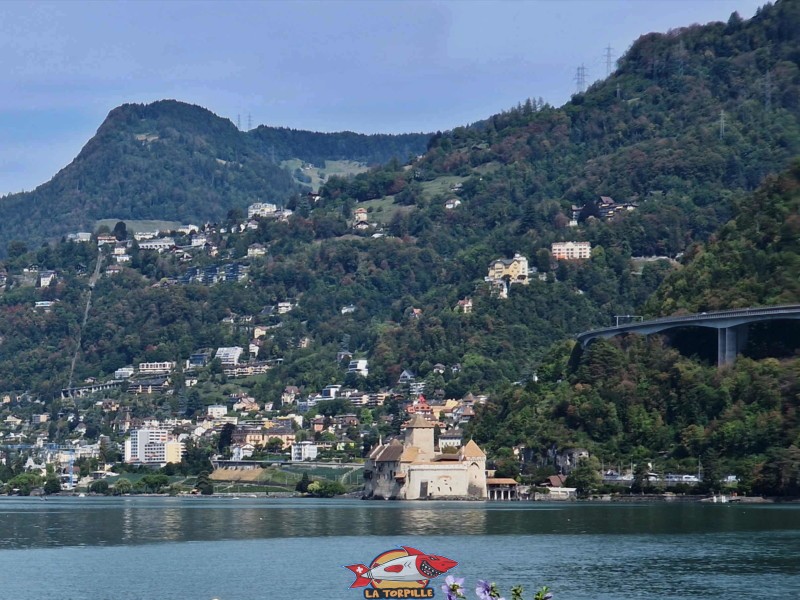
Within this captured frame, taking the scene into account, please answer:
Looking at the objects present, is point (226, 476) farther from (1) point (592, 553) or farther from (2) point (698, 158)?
(1) point (592, 553)

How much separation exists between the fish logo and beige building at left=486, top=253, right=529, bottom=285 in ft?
506

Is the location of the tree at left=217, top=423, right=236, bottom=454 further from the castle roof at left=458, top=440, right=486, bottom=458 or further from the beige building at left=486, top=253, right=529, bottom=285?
the castle roof at left=458, top=440, right=486, bottom=458

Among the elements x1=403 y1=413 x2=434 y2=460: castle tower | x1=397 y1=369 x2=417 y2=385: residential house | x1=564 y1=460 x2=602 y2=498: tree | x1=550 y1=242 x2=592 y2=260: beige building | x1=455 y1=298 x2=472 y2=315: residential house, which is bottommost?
x1=564 y1=460 x2=602 y2=498: tree

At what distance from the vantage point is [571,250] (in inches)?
7638

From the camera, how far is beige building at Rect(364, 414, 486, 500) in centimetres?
12112

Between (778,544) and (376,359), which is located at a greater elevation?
(376,359)

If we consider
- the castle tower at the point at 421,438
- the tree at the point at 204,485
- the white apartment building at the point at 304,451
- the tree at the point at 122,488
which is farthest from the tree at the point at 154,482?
the castle tower at the point at 421,438

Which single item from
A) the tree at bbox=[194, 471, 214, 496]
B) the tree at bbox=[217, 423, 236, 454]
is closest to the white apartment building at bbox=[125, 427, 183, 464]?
the tree at bbox=[217, 423, 236, 454]

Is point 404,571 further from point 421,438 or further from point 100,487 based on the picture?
point 100,487

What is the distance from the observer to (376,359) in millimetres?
193625

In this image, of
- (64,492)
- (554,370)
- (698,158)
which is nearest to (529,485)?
(554,370)

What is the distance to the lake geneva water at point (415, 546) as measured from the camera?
5356 centimetres

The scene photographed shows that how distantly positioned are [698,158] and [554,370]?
67.0 metres

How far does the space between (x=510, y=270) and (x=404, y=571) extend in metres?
159
